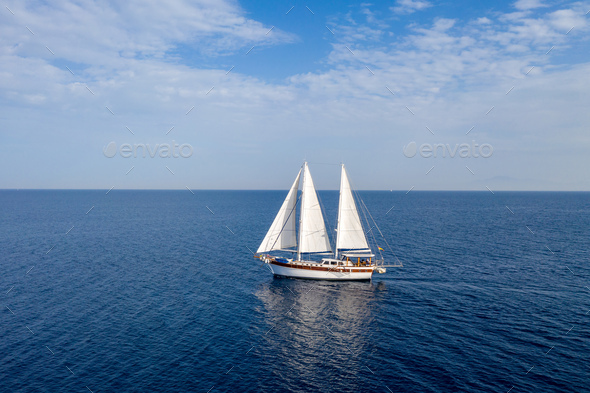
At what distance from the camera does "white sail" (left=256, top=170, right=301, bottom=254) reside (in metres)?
68.9

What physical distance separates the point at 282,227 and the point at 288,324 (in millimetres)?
24673

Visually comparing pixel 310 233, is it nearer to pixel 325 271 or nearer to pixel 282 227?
pixel 282 227

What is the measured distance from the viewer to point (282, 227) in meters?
69.3

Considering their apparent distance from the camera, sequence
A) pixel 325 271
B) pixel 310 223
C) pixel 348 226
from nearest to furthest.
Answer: pixel 325 271 < pixel 310 223 < pixel 348 226

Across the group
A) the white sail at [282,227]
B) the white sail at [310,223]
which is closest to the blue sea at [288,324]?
the white sail at [282,227]

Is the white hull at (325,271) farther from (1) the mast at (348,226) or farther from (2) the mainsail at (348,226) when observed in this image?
(2) the mainsail at (348,226)

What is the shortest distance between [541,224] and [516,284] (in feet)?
317

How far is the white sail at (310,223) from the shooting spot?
222 ft

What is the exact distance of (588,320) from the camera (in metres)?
46.2

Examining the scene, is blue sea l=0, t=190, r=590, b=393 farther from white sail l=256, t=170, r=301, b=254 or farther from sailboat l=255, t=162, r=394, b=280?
white sail l=256, t=170, r=301, b=254

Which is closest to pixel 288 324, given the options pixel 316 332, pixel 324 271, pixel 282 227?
pixel 316 332

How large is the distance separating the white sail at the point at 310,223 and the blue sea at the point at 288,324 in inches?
329

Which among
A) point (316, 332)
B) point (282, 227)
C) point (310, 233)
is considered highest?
point (282, 227)

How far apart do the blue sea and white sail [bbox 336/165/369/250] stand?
8528 millimetres
